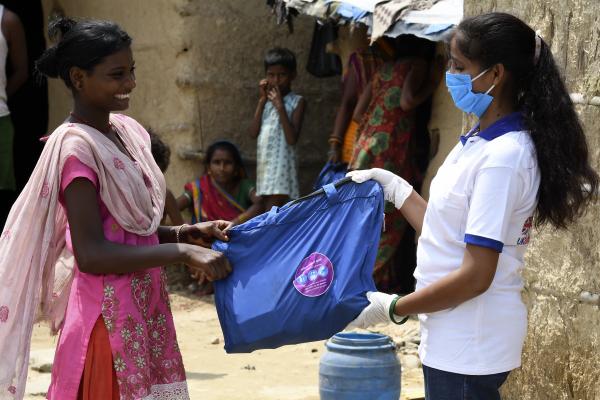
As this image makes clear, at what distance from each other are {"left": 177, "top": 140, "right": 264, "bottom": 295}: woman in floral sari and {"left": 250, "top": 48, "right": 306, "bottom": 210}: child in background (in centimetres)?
20

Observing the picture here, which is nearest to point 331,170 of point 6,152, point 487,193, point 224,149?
→ point 224,149

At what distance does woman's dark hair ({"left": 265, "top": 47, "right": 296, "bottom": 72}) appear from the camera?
773 centimetres

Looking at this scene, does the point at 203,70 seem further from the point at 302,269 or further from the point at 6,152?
the point at 302,269

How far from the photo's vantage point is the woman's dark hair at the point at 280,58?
7.73 m

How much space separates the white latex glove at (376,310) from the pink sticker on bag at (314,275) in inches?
5.1

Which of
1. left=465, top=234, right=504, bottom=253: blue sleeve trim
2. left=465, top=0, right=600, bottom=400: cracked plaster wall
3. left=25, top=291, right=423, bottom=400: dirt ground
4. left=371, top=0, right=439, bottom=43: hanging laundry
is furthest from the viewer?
left=371, top=0, right=439, bottom=43: hanging laundry

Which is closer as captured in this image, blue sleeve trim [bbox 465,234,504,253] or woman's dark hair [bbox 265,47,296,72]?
blue sleeve trim [bbox 465,234,504,253]

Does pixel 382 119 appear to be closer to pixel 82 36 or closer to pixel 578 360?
pixel 578 360

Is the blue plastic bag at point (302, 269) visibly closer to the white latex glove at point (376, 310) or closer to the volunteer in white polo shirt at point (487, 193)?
the white latex glove at point (376, 310)

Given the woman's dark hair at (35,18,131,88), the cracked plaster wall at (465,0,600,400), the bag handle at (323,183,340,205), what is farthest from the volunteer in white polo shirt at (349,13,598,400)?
the cracked plaster wall at (465,0,600,400)

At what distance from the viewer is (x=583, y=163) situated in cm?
259

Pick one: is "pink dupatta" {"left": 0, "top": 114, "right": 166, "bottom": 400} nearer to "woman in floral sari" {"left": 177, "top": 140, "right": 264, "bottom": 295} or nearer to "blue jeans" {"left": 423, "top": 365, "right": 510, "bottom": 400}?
"blue jeans" {"left": 423, "top": 365, "right": 510, "bottom": 400}

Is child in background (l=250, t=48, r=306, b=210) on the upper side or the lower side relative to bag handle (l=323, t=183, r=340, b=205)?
lower

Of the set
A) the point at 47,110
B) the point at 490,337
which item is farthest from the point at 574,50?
the point at 47,110
